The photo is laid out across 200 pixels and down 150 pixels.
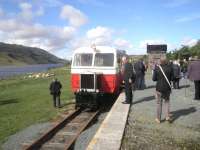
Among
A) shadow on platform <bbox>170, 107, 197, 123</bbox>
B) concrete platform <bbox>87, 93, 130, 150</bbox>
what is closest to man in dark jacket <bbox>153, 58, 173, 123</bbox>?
shadow on platform <bbox>170, 107, 197, 123</bbox>

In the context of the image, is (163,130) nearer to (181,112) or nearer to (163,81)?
(163,81)

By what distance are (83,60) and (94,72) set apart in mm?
1336

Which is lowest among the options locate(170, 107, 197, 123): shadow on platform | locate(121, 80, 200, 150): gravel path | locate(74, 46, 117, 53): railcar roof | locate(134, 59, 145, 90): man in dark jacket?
locate(121, 80, 200, 150): gravel path

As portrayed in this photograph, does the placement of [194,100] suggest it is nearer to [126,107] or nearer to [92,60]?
[126,107]

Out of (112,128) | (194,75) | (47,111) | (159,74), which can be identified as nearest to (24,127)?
(47,111)

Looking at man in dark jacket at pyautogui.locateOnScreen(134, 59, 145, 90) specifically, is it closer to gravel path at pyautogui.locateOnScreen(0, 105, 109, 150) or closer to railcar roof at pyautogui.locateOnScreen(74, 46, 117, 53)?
railcar roof at pyautogui.locateOnScreen(74, 46, 117, 53)

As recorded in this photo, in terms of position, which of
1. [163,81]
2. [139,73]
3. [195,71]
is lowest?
[139,73]

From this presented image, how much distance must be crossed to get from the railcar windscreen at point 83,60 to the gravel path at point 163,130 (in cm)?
385

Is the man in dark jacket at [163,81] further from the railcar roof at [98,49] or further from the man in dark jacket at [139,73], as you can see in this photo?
the man in dark jacket at [139,73]

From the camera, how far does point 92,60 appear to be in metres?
15.4

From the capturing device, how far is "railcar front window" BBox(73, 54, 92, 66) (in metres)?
15.4

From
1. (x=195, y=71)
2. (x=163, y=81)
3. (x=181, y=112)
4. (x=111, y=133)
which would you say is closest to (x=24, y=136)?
(x=111, y=133)

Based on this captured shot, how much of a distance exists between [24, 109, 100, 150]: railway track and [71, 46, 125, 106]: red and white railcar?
1.13 metres

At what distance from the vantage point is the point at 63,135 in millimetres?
10406
